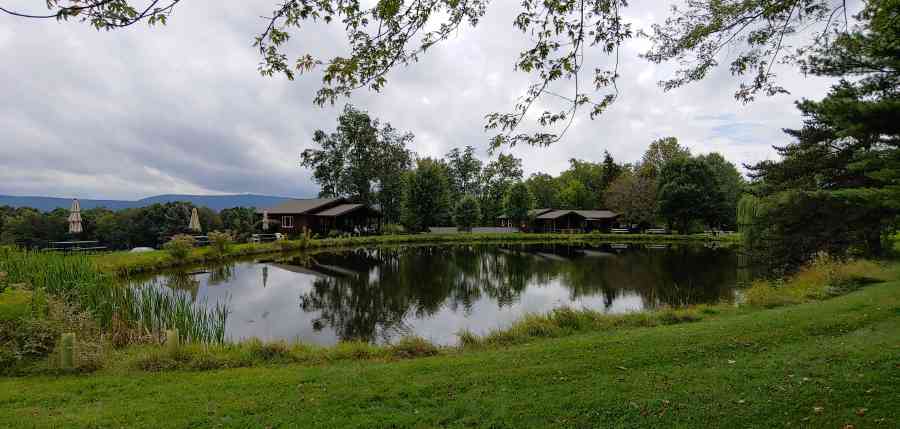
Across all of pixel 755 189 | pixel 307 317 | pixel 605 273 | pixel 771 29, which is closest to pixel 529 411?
pixel 771 29

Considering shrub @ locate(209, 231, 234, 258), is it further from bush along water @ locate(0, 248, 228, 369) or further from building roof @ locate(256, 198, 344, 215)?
building roof @ locate(256, 198, 344, 215)

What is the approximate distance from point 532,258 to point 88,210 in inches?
1414

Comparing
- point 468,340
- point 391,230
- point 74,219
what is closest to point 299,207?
point 391,230

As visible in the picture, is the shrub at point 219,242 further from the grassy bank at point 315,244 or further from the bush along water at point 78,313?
the bush along water at point 78,313

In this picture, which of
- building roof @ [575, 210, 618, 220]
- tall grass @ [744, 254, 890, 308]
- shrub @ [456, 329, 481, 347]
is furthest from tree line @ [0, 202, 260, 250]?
building roof @ [575, 210, 618, 220]

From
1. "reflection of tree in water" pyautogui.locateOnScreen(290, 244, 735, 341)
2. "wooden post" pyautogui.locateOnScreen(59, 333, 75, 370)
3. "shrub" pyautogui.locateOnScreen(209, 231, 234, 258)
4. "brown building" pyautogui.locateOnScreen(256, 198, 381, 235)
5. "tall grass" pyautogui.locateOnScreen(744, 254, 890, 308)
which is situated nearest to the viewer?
"wooden post" pyautogui.locateOnScreen(59, 333, 75, 370)

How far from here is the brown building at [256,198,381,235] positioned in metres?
36.5

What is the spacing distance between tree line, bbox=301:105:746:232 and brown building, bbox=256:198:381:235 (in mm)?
4685

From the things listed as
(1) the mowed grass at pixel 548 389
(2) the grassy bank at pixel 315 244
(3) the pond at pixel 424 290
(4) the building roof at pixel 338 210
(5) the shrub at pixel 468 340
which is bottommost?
(3) the pond at pixel 424 290

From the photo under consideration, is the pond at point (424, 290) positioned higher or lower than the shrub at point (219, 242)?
lower

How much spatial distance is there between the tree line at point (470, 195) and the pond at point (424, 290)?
1636cm

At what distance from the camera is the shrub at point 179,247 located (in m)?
18.9

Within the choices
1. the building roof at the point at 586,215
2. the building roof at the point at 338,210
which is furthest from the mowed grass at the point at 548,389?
the building roof at the point at 586,215

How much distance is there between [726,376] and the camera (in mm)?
4531
